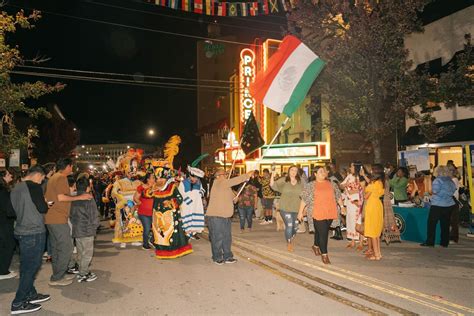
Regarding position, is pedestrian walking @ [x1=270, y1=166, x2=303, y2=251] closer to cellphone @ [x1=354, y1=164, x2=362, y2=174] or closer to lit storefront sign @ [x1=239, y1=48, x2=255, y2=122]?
cellphone @ [x1=354, y1=164, x2=362, y2=174]

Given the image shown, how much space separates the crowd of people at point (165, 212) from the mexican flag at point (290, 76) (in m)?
1.58

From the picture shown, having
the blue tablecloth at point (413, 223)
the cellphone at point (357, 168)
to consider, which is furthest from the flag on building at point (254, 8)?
the blue tablecloth at point (413, 223)

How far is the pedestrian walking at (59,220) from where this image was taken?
6.24 m

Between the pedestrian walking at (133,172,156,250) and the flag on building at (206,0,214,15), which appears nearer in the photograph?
the pedestrian walking at (133,172,156,250)

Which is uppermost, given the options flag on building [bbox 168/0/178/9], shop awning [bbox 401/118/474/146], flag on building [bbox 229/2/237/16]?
flag on building [bbox 229/2/237/16]

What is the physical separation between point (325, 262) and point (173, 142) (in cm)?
534

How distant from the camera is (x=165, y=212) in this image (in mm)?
8484

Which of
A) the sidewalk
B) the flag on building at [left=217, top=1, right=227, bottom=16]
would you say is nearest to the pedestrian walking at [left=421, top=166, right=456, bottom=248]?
the sidewalk

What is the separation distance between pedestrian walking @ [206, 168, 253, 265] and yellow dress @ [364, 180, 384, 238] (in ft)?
8.84

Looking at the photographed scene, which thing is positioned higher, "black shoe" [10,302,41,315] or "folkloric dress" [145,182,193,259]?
"folkloric dress" [145,182,193,259]

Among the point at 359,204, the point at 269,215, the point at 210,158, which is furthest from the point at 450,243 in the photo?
the point at 210,158

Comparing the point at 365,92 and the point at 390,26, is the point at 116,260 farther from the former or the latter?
the point at 390,26

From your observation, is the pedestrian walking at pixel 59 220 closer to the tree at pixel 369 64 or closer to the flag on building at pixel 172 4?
the flag on building at pixel 172 4

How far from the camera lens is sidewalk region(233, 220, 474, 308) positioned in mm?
5957
